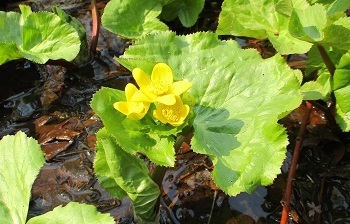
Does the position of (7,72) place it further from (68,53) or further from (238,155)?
(238,155)

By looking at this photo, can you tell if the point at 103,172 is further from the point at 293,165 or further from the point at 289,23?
the point at 289,23

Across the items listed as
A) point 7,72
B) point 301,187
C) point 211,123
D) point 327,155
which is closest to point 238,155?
point 211,123

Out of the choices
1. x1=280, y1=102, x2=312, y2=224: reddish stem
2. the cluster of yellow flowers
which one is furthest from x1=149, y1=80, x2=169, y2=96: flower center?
x1=280, y1=102, x2=312, y2=224: reddish stem

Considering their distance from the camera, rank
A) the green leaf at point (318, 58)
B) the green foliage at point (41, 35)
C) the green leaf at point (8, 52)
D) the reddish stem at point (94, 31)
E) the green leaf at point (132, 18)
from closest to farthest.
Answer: the green leaf at point (318, 58) → the green leaf at point (8, 52) → the green foliage at point (41, 35) → the green leaf at point (132, 18) → the reddish stem at point (94, 31)

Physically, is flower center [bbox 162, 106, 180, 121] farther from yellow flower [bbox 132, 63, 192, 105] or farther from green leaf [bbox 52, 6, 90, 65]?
green leaf [bbox 52, 6, 90, 65]

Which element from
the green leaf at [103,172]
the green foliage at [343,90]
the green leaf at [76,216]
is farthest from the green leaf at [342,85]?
the green leaf at [76,216]

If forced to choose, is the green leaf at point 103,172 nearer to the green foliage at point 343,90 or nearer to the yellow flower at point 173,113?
the yellow flower at point 173,113
